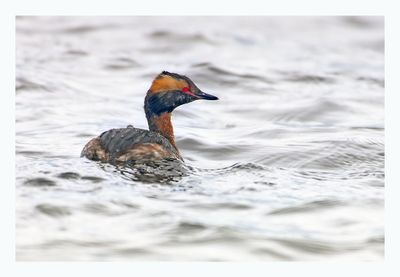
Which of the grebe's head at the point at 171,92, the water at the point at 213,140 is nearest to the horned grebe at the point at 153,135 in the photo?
the grebe's head at the point at 171,92

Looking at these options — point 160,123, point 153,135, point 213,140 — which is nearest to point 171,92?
point 160,123

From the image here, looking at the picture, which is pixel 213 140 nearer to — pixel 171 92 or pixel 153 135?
pixel 171 92

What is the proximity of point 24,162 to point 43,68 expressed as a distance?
6.88 m

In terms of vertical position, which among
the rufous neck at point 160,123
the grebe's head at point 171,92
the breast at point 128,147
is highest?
the grebe's head at point 171,92

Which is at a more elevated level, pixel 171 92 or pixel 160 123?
pixel 171 92

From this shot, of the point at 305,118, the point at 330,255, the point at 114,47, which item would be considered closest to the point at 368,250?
the point at 330,255

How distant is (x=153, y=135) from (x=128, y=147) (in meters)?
0.38

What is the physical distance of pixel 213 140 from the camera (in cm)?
1255

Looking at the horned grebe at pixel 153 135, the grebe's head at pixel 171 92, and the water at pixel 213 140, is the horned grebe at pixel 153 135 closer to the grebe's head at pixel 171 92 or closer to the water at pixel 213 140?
the grebe's head at pixel 171 92

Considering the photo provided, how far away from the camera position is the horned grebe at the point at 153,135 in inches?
399

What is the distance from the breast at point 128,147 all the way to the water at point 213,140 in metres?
0.16

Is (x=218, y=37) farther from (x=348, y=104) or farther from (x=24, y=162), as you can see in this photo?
(x=24, y=162)

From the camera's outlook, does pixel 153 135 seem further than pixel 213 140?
No

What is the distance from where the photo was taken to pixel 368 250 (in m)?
8.23
